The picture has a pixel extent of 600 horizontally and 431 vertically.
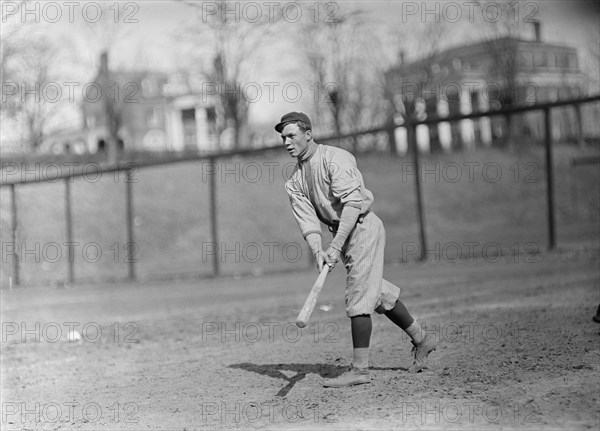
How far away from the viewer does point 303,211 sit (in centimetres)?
556

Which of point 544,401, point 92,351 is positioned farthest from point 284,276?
point 544,401

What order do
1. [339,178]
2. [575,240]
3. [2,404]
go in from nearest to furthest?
1. [339,178]
2. [2,404]
3. [575,240]

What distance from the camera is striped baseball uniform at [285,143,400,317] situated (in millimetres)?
5398

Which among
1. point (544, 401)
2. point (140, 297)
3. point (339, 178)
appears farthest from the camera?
point (140, 297)

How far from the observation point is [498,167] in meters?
31.0

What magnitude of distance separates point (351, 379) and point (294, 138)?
157 cm

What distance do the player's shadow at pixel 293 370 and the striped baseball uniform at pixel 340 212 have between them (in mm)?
801

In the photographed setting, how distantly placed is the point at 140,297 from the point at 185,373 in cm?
667

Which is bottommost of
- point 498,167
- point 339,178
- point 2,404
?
point 2,404

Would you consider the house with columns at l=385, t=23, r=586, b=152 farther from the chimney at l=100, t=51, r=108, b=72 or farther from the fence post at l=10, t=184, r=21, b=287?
the chimney at l=100, t=51, r=108, b=72

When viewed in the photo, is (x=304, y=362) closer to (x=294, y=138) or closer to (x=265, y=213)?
(x=294, y=138)

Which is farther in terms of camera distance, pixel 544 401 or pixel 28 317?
pixel 28 317

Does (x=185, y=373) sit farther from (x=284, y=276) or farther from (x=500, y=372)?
(x=284, y=276)

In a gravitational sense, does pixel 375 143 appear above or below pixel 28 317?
above
